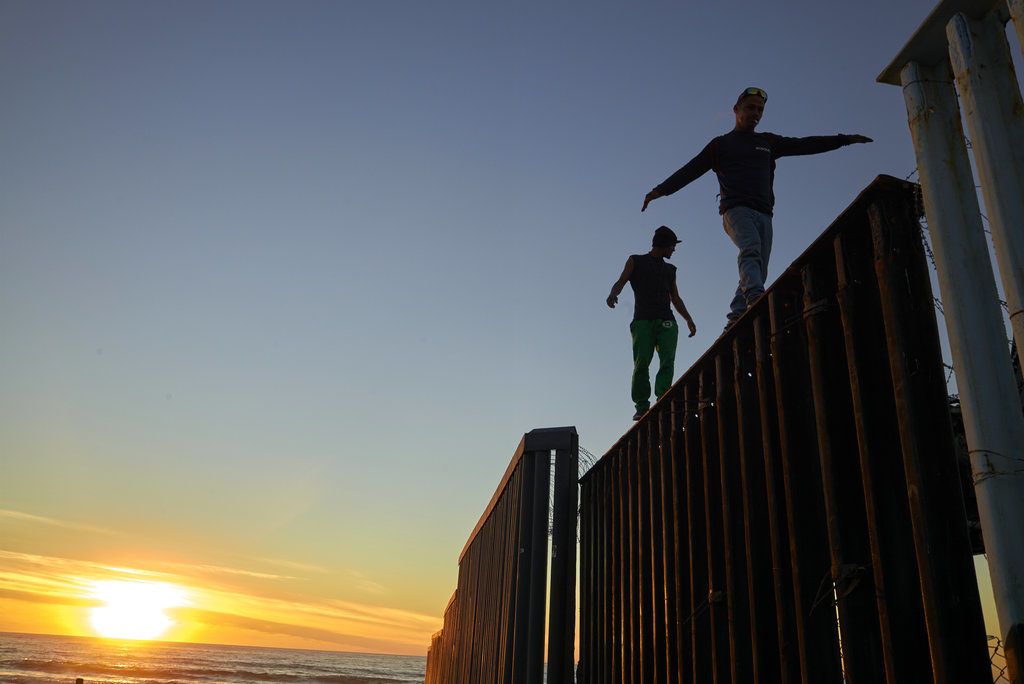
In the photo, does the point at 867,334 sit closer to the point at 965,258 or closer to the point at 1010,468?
the point at 965,258

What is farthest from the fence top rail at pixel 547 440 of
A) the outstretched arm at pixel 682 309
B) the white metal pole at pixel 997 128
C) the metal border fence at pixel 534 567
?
the white metal pole at pixel 997 128

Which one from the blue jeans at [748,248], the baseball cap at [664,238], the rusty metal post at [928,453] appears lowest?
the rusty metal post at [928,453]

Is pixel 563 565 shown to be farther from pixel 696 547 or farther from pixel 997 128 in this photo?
pixel 997 128

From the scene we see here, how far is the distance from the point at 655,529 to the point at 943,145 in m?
2.61

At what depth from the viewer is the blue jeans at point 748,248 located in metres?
5.28

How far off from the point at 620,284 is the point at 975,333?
539 cm

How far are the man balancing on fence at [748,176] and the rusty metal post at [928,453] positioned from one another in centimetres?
298

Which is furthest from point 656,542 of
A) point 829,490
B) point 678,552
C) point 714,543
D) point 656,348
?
point 656,348

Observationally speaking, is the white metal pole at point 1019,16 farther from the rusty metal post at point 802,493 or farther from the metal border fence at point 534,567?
the metal border fence at point 534,567

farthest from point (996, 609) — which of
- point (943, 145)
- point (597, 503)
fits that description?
point (597, 503)

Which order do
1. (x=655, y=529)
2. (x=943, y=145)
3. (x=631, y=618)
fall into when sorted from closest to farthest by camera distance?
(x=943, y=145) < (x=655, y=529) < (x=631, y=618)

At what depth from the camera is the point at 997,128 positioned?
6.01 feet

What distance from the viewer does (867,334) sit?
7.80ft

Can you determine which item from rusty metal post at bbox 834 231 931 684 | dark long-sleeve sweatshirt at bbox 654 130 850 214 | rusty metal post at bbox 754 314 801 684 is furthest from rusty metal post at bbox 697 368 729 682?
dark long-sleeve sweatshirt at bbox 654 130 850 214
